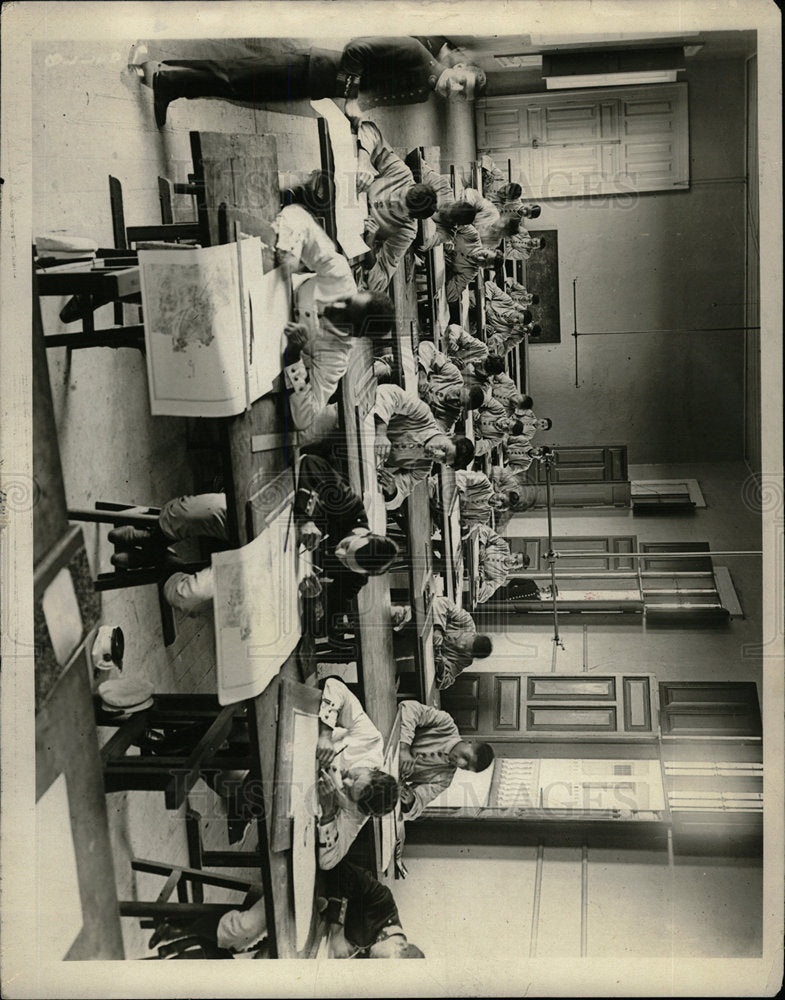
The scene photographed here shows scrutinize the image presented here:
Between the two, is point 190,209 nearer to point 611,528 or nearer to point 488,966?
point 611,528

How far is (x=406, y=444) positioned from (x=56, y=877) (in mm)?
2038

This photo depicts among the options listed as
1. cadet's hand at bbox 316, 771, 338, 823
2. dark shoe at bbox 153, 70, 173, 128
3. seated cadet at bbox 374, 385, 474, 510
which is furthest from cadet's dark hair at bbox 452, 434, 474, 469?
dark shoe at bbox 153, 70, 173, 128

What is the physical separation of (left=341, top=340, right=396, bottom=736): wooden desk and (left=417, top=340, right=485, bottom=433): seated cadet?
37cm

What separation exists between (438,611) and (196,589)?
3.58 ft

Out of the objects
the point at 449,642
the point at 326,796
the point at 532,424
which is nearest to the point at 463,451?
the point at 532,424

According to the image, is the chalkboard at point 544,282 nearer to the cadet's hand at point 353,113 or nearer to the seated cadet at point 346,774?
the cadet's hand at point 353,113

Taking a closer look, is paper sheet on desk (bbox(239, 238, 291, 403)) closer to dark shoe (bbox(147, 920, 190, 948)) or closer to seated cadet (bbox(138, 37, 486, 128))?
seated cadet (bbox(138, 37, 486, 128))

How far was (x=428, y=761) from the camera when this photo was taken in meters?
4.46

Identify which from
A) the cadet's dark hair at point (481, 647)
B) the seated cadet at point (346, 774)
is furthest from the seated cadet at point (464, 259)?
the seated cadet at point (346, 774)

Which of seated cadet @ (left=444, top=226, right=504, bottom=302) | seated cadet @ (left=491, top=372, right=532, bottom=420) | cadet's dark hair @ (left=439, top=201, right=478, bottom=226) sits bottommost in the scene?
seated cadet @ (left=491, top=372, right=532, bottom=420)

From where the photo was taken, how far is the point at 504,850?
4.35 m

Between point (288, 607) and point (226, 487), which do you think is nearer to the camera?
point (226, 487)

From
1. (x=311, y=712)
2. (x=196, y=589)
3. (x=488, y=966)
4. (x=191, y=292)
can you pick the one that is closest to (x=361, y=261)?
(x=191, y=292)

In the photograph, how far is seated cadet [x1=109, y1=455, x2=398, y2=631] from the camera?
3.96 m
